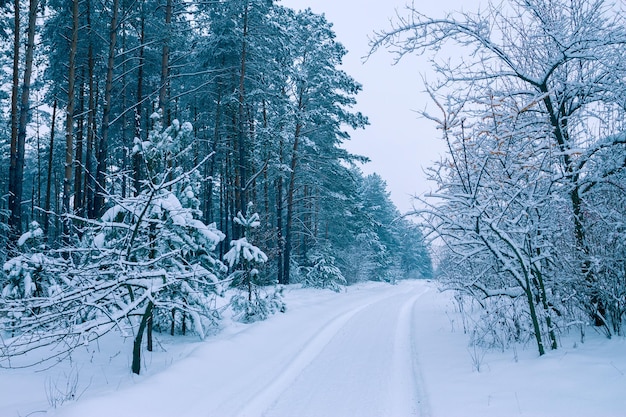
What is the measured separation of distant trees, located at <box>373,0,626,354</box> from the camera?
4965 mm

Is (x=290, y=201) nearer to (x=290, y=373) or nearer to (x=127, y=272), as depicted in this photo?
(x=290, y=373)

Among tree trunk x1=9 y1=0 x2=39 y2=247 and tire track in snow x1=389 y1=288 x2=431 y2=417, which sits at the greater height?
tree trunk x1=9 y1=0 x2=39 y2=247

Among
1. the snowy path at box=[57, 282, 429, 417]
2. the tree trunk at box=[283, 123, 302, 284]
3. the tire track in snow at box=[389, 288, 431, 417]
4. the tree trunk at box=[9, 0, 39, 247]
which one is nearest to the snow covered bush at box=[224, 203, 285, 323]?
the snowy path at box=[57, 282, 429, 417]

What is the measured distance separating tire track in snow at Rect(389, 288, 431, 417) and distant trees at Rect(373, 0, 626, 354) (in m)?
1.98

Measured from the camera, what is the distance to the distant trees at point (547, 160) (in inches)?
195

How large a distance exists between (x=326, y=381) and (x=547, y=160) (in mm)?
4816

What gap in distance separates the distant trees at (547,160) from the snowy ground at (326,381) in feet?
2.99

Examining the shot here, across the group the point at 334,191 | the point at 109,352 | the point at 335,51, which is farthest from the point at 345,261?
the point at 109,352

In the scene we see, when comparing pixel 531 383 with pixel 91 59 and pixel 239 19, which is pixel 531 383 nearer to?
pixel 239 19

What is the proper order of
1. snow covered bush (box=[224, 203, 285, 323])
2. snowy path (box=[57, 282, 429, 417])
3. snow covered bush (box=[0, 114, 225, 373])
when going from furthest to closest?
snow covered bush (box=[224, 203, 285, 323])
snow covered bush (box=[0, 114, 225, 373])
snowy path (box=[57, 282, 429, 417])

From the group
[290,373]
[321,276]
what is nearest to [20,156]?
[290,373]

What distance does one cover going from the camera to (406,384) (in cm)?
538

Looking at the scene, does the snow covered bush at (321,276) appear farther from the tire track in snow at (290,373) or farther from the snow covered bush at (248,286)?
the tire track in snow at (290,373)

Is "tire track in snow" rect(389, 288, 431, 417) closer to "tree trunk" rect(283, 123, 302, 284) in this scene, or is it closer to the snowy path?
the snowy path
